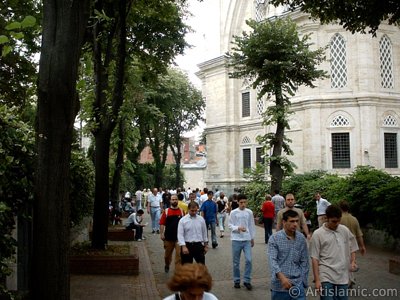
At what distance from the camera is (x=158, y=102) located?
38.8 meters

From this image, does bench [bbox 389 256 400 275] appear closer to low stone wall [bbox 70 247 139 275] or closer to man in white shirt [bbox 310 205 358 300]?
man in white shirt [bbox 310 205 358 300]

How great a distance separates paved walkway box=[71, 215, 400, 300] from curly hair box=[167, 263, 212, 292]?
6.09 metres

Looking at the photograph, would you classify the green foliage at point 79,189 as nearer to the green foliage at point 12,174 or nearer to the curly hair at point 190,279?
the green foliage at point 12,174

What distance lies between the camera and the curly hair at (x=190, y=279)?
11.7 feet

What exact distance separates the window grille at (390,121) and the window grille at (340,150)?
276 centimetres

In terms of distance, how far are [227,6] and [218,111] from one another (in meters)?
9.40

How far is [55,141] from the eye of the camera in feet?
19.2

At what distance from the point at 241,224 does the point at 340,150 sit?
25257 millimetres

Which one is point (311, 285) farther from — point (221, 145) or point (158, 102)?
point (221, 145)

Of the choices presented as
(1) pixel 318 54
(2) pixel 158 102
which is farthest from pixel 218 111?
(1) pixel 318 54

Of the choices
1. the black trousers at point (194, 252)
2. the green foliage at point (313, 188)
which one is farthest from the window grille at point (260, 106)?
the black trousers at point (194, 252)

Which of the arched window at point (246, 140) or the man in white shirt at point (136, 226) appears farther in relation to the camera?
the arched window at point (246, 140)

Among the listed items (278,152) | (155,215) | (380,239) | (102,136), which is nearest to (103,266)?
(102,136)

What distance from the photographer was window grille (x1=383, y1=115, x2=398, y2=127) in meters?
34.1
